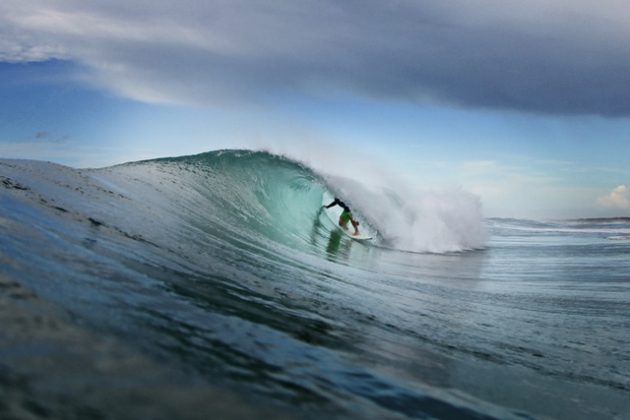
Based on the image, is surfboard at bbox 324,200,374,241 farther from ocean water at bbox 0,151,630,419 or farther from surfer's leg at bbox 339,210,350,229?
ocean water at bbox 0,151,630,419

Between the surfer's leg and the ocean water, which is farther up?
the surfer's leg

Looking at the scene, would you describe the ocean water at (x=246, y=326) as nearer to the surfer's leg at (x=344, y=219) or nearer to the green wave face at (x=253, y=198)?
the green wave face at (x=253, y=198)

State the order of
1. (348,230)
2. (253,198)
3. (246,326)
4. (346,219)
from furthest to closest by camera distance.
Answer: (346,219)
(348,230)
(253,198)
(246,326)

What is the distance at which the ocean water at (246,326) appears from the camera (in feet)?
5.94

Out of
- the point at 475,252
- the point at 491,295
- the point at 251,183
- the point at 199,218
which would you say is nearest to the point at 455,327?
the point at 491,295

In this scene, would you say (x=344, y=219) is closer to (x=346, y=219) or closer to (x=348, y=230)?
(x=346, y=219)

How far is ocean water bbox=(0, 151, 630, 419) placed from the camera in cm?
181

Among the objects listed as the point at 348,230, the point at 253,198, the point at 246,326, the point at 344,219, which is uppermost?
the point at 344,219

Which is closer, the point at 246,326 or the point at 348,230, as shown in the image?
the point at 246,326

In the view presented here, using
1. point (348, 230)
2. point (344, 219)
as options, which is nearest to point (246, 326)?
point (348, 230)

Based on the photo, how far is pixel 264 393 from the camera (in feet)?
6.45

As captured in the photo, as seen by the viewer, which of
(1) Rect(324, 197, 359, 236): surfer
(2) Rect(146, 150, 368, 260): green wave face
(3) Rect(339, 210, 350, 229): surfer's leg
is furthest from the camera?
(3) Rect(339, 210, 350, 229): surfer's leg

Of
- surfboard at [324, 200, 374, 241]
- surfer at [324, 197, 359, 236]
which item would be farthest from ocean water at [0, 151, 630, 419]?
surfer at [324, 197, 359, 236]

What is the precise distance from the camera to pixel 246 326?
297 cm
